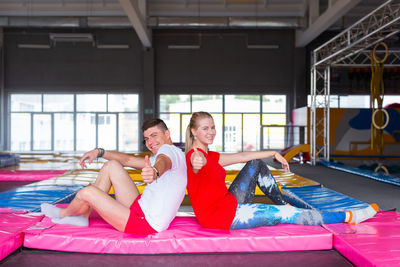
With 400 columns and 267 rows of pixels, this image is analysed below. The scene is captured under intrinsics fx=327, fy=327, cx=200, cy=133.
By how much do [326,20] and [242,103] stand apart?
16.2ft

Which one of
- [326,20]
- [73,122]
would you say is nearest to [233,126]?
[326,20]

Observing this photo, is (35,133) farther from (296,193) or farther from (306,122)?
(296,193)

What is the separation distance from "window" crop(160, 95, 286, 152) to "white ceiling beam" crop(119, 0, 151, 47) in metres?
2.93

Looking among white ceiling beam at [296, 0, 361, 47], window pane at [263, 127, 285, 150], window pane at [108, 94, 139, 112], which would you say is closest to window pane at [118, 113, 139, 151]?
window pane at [108, 94, 139, 112]

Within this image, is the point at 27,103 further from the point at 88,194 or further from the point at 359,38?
the point at 88,194

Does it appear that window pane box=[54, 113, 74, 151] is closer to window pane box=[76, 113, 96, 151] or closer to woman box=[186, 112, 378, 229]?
window pane box=[76, 113, 96, 151]

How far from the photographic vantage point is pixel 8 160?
22.3 feet

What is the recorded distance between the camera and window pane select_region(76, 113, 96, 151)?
13.9 m

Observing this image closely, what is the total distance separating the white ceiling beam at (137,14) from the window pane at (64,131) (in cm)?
474

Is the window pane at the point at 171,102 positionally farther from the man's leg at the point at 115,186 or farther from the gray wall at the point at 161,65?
the man's leg at the point at 115,186

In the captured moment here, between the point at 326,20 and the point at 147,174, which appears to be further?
the point at 326,20

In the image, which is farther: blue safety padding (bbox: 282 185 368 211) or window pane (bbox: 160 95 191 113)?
window pane (bbox: 160 95 191 113)

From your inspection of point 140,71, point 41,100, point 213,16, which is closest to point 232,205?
point 213,16

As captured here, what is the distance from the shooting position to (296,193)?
11.7ft
